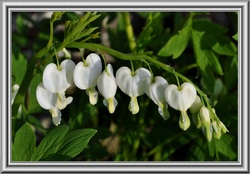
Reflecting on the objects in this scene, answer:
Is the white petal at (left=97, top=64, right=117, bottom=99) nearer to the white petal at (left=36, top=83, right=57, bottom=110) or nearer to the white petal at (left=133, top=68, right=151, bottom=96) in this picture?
the white petal at (left=133, top=68, right=151, bottom=96)

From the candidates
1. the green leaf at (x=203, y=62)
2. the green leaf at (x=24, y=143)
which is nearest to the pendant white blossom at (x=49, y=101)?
the green leaf at (x=24, y=143)

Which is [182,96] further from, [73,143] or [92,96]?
[73,143]

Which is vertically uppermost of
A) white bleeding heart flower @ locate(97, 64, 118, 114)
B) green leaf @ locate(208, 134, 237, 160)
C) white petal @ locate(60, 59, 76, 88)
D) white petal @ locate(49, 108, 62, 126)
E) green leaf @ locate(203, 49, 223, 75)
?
green leaf @ locate(203, 49, 223, 75)

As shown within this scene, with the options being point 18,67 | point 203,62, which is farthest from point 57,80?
point 203,62

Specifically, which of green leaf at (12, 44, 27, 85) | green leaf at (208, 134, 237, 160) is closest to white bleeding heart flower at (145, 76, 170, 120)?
green leaf at (208, 134, 237, 160)

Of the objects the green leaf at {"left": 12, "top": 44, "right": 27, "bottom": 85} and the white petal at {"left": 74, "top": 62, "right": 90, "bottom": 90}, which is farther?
the green leaf at {"left": 12, "top": 44, "right": 27, "bottom": 85}

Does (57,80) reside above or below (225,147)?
above
